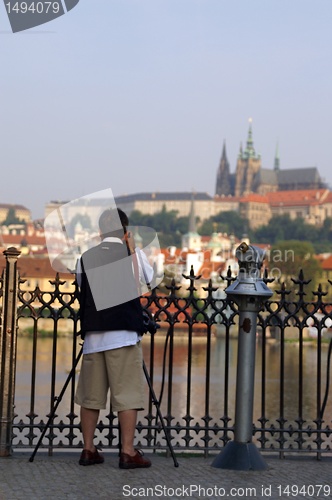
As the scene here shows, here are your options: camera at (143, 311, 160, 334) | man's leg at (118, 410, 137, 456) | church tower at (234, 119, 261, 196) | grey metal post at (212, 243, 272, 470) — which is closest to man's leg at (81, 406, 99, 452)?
man's leg at (118, 410, 137, 456)

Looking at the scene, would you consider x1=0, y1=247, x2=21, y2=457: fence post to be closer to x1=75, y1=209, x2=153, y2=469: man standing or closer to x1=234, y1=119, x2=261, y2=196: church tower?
x1=75, y1=209, x2=153, y2=469: man standing

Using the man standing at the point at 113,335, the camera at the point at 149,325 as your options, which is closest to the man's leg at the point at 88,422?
the man standing at the point at 113,335

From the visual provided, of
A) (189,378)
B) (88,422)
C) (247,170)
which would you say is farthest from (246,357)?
(247,170)

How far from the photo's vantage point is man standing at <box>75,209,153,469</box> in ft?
17.3

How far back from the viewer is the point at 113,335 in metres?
5.30

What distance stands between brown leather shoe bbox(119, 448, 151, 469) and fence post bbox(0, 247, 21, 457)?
0.68 metres

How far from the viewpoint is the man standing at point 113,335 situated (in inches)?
208

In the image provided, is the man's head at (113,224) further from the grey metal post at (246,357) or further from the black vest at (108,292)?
the grey metal post at (246,357)

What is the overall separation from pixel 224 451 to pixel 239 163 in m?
167

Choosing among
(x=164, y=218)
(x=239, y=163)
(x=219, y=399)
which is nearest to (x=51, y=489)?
(x=219, y=399)

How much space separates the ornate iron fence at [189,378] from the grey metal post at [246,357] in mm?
163

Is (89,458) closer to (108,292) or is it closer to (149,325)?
(149,325)

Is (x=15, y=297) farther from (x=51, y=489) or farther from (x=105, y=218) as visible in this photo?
(x=51, y=489)

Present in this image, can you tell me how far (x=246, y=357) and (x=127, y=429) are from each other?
697 millimetres
